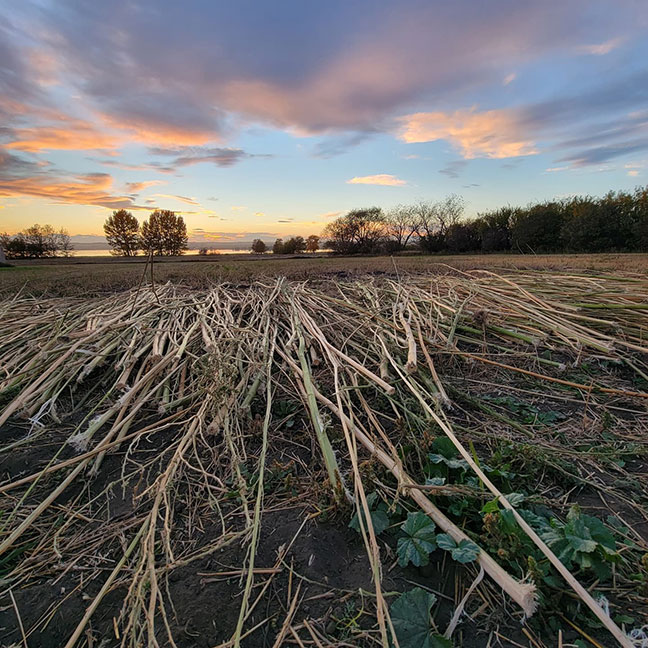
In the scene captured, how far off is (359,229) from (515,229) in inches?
635

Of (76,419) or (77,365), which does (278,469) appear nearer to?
(76,419)

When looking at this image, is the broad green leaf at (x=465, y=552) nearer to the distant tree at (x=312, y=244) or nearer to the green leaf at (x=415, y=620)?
the green leaf at (x=415, y=620)

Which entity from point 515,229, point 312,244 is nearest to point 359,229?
point 312,244

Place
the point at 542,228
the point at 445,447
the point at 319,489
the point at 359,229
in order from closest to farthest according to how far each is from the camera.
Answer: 1. the point at 319,489
2. the point at 445,447
3. the point at 542,228
4. the point at 359,229

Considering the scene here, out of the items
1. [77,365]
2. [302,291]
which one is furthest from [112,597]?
[302,291]

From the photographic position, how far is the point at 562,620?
3.43 ft

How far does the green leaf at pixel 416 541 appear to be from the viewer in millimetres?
1199

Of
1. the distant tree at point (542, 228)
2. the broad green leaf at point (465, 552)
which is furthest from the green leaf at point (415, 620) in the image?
the distant tree at point (542, 228)

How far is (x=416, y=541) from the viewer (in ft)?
4.07

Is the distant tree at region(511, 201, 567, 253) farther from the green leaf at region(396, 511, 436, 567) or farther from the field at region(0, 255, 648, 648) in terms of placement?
the green leaf at region(396, 511, 436, 567)

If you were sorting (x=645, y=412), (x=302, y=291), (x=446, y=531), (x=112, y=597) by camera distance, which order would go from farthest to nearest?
(x=302, y=291) → (x=645, y=412) → (x=446, y=531) → (x=112, y=597)

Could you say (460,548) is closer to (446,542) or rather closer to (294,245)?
(446,542)

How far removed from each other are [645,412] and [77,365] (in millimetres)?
3757

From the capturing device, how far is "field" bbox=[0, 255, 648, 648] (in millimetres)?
1066
